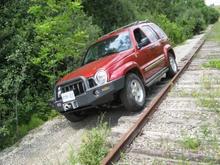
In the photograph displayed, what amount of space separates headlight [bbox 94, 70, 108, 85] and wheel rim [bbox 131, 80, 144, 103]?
758mm

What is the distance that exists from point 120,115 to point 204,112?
1873 millimetres

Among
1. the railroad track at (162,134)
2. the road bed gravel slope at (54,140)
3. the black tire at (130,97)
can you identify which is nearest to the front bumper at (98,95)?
the black tire at (130,97)

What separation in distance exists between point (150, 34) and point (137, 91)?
252cm

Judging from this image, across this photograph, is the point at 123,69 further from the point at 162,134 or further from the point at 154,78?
the point at 162,134

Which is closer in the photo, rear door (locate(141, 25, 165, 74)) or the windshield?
the windshield

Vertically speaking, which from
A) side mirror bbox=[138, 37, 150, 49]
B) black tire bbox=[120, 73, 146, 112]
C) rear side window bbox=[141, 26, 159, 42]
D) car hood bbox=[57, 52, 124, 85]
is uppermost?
rear side window bbox=[141, 26, 159, 42]

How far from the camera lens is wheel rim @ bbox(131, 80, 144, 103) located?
8.56m

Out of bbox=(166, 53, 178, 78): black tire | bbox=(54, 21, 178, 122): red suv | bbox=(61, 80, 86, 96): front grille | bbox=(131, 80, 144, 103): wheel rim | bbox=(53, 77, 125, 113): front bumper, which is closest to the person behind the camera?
bbox=(53, 77, 125, 113): front bumper

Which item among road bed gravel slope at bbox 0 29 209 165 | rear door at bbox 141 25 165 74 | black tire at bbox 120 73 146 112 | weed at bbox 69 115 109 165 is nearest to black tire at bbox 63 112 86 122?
road bed gravel slope at bbox 0 29 209 165

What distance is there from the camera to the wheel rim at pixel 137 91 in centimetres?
856

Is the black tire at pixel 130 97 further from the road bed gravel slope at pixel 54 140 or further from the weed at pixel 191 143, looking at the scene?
the weed at pixel 191 143

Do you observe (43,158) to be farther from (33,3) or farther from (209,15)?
(209,15)

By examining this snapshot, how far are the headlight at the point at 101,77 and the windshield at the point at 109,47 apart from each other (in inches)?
52.8

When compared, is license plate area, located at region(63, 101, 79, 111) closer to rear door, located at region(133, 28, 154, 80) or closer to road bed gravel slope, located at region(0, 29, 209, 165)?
road bed gravel slope, located at region(0, 29, 209, 165)
